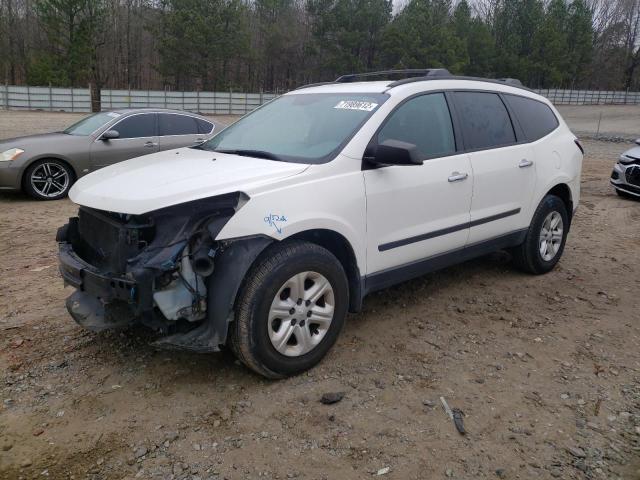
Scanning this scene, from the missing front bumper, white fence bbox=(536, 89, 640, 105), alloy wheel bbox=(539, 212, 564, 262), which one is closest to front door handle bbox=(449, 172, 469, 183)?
alloy wheel bbox=(539, 212, 564, 262)

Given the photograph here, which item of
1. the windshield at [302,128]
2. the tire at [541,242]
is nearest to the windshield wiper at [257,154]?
the windshield at [302,128]

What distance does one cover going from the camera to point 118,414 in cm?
300

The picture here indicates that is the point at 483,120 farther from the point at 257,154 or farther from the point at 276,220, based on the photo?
the point at 276,220

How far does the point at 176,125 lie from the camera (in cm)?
955

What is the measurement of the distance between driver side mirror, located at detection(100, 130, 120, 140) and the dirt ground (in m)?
4.33

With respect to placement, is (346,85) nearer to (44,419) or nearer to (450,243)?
(450,243)

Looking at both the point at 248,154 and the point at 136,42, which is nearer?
the point at 248,154

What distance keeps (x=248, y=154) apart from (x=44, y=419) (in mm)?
2015

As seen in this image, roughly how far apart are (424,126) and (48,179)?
21.7ft

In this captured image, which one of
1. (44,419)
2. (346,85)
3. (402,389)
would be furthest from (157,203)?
(346,85)

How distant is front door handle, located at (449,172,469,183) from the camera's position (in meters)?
4.06

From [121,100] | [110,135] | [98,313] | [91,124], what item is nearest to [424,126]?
[98,313]

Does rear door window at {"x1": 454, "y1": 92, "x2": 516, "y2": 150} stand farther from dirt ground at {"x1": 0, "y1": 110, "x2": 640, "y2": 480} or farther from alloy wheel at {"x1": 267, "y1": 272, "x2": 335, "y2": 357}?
alloy wheel at {"x1": 267, "y1": 272, "x2": 335, "y2": 357}

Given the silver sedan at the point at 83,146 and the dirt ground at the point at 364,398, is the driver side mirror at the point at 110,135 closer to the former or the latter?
the silver sedan at the point at 83,146
